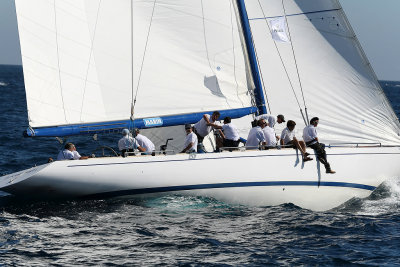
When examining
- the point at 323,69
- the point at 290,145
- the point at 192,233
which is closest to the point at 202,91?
the point at 290,145

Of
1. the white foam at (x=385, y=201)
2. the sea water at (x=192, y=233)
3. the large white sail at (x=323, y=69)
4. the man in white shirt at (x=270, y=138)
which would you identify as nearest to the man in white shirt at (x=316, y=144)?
the man in white shirt at (x=270, y=138)

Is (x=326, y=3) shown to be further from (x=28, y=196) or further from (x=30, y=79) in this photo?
(x=28, y=196)

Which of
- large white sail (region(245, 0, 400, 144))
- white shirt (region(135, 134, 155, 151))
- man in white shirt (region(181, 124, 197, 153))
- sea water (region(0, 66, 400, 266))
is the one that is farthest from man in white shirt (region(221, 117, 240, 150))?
large white sail (region(245, 0, 400, 144))

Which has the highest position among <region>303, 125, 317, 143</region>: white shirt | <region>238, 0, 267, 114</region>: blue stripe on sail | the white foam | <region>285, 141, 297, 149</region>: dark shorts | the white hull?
<region>238, 0, 267, 114</region>: blue stripe on sail

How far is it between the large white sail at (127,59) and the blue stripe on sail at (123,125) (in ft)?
0.67

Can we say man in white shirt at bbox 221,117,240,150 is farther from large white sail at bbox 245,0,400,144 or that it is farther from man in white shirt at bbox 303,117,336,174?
large white sail at bbox 245,0,400,144

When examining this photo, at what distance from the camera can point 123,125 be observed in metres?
17.4

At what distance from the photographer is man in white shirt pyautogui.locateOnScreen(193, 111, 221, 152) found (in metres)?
17.6

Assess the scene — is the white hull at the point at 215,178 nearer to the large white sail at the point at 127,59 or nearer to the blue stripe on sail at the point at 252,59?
the large white sail at the point at 127,59

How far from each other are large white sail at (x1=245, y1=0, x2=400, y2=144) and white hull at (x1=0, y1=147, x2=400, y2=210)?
177cm

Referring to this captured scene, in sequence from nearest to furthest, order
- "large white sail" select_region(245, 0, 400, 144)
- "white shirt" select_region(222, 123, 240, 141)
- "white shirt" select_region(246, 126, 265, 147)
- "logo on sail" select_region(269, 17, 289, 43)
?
"white shirt" select_region(246, 126, 265, 147), "white shirt" select_region(222, 123, 240, 141), "large white sail" select_region(245, 0, 400, 144), "logo on sail" select_region(269, 17, 289, 43)

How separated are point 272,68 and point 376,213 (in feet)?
17.1

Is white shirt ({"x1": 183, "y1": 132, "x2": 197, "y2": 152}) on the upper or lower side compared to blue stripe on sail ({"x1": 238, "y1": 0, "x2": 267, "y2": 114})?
lower

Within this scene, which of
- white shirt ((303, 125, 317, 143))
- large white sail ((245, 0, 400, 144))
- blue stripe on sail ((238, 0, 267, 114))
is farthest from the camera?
large white sail ((245, 0, 400, 144))
